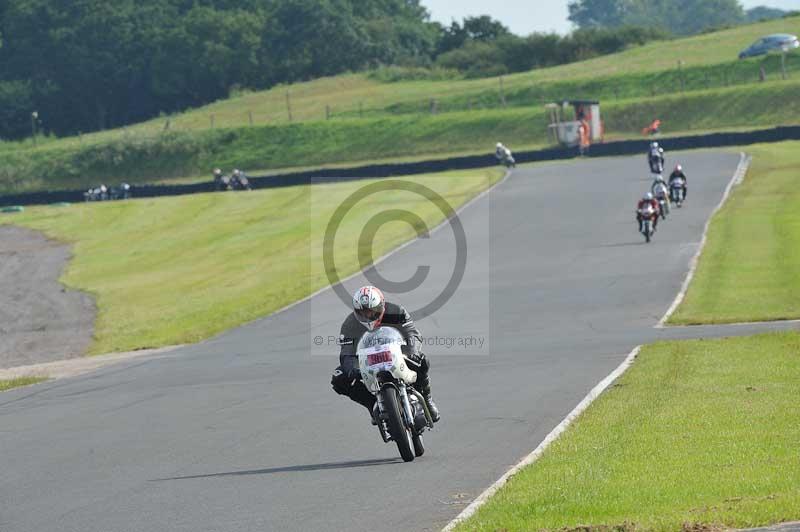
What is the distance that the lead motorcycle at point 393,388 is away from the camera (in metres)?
11.8

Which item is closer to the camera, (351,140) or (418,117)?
(351,140)

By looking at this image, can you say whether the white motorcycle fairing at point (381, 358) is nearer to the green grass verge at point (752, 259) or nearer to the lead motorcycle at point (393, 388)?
the lead motorcycle at point (393, 388)

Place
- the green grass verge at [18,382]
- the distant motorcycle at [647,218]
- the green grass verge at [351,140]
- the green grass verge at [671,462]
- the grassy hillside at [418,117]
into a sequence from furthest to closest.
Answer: the grassy hillside at [418,117], the green grass verge at [351,140], the distant motorcycle at [647,218], the green grass verge at [18,382], the green grass verge at [671,462]

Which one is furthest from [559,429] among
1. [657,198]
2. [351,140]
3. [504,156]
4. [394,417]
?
[351,140]

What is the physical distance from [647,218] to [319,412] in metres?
21.2

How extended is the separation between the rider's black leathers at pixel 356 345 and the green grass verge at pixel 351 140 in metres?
62.4

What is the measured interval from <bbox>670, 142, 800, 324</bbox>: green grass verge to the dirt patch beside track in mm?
12272

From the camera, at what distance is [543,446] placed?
39.5 feet

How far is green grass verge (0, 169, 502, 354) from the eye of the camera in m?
32.4

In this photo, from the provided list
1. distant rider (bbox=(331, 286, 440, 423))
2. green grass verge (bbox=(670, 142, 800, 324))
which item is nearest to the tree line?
green grass verge (bbox=(670, 142, 800, 324))

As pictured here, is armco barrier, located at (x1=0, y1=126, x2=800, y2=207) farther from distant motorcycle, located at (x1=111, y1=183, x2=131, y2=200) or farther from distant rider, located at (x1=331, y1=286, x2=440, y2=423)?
distant rider, located at (x1=331, y1=286, x2=440, y2=423)

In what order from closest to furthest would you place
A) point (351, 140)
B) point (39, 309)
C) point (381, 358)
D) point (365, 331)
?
point (381, 358), point (365, 331), point (39, 309), point (351, 140)

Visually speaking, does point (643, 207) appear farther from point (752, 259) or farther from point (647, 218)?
point (752, 259)

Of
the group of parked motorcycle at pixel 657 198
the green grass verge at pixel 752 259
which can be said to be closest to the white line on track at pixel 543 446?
the green grass verge at pixel 752 259
